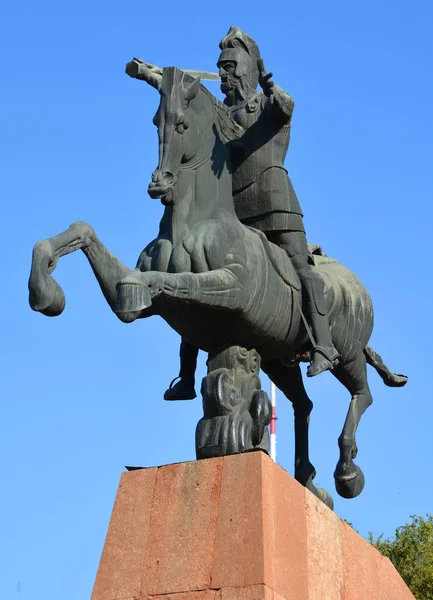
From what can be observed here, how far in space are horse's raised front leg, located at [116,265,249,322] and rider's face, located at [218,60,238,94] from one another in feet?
8.06

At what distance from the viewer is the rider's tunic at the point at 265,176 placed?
1223 cm

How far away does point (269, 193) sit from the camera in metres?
12.2

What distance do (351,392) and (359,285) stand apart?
119 centimetres

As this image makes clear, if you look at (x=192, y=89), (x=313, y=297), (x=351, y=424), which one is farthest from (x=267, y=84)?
(x=351, y=424)

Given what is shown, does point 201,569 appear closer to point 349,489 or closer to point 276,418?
point 349,489

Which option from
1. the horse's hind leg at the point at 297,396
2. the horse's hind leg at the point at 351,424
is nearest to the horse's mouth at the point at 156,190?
the horse's hind leg at the point at 297,396

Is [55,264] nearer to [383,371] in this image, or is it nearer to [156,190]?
[156,190]

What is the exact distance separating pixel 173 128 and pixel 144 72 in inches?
32.1

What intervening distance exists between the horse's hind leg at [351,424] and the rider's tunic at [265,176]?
74.8 inches

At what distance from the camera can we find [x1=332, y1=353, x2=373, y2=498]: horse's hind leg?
502 inches

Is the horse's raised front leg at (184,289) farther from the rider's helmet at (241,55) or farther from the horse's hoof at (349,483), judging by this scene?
the horse's hoof at (349,483)

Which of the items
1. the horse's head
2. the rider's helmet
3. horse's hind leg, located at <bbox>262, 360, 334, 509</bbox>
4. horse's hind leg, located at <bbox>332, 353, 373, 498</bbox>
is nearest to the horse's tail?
horse's hind leg, located at <bbox>332, 353, 373, 498</bbox>

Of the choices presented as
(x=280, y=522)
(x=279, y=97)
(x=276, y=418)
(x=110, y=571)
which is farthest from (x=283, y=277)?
(x=276, y=418)

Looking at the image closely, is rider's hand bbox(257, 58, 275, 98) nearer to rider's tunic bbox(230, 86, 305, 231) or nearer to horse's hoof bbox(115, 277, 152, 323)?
rider's tunic bbox(230, 86, 305, 231)
